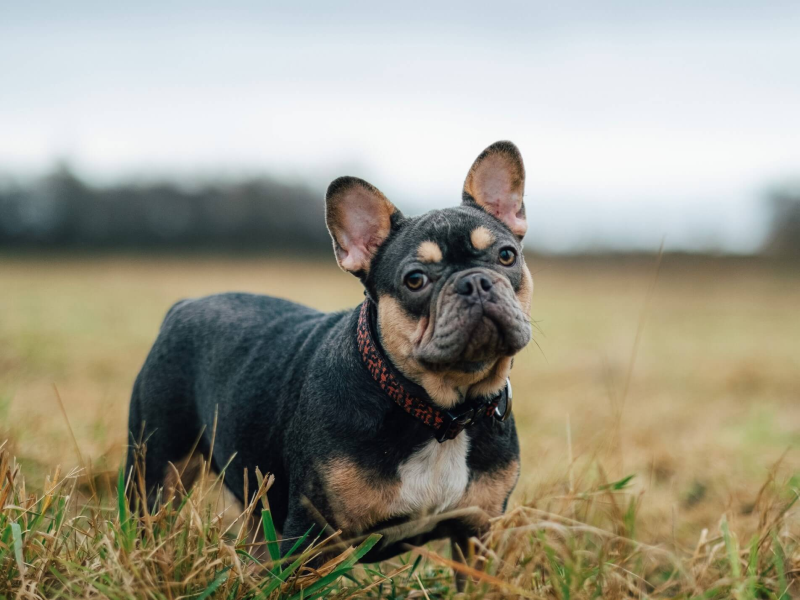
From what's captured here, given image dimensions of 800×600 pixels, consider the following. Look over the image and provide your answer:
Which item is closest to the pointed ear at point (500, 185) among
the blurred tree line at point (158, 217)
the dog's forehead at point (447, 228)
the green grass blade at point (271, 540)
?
the dog's forehead at point (447, 228)

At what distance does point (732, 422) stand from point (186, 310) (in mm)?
7118

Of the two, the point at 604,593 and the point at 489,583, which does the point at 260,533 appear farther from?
the point at 604,593

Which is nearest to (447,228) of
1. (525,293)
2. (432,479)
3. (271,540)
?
(525,293)

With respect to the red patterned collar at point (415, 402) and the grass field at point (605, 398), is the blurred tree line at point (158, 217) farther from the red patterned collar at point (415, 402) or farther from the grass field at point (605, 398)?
the red patterned collar at point (415, 402)

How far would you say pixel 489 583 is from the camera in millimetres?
2658

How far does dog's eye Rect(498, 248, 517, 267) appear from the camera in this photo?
3.38 m

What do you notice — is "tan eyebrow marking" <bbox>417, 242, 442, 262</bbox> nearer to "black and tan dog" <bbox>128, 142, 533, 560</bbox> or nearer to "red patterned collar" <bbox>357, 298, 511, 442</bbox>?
"black and tan dog" <bbox>128, 142, 533, 560</bbox>

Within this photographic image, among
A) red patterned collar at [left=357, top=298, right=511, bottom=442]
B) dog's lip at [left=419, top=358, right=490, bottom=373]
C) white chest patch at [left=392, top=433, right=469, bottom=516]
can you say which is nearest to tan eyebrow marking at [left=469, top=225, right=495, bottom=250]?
dog's lip at [left=419, top=358, right=490, bottom=373]

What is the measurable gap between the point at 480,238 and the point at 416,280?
0.39 metres

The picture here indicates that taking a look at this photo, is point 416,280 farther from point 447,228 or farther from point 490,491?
point 490,491

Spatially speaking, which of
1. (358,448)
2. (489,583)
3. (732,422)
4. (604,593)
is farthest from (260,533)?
(732,422)

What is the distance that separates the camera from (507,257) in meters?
3.40

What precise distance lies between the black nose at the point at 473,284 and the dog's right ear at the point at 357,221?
733 millimetres

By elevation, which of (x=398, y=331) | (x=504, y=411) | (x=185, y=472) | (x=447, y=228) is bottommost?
(x=185, y=472)
